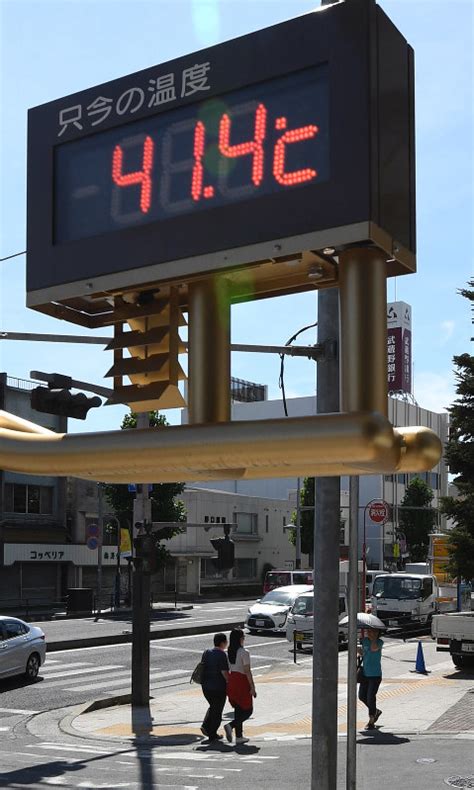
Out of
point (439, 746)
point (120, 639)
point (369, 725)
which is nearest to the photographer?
point (439, 746)

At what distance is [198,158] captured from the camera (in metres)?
3.87

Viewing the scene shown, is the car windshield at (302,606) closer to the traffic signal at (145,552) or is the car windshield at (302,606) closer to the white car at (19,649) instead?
the white car at (19,649)

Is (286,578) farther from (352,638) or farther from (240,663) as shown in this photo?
(352,638)

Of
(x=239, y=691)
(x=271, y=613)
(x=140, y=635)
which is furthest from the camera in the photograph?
(x=271, y=613)

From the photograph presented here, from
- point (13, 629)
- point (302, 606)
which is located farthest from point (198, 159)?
point (302, 606)

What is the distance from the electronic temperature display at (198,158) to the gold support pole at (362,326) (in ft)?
1.17

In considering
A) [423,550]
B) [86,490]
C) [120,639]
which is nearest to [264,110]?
[120,639]

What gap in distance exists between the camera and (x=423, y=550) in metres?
79.2

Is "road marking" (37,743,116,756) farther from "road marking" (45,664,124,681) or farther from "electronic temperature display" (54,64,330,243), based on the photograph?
"electronic temperature display" (54,64,330,243)

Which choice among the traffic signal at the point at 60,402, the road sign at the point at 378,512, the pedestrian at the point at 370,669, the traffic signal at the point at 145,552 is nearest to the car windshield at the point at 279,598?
the road sign at the point at 378,512

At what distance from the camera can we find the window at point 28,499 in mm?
49125

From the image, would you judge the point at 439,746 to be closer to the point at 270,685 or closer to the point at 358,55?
the point at 270,685

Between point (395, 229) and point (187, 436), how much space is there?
107 centimetres

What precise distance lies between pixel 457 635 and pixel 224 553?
792cm
